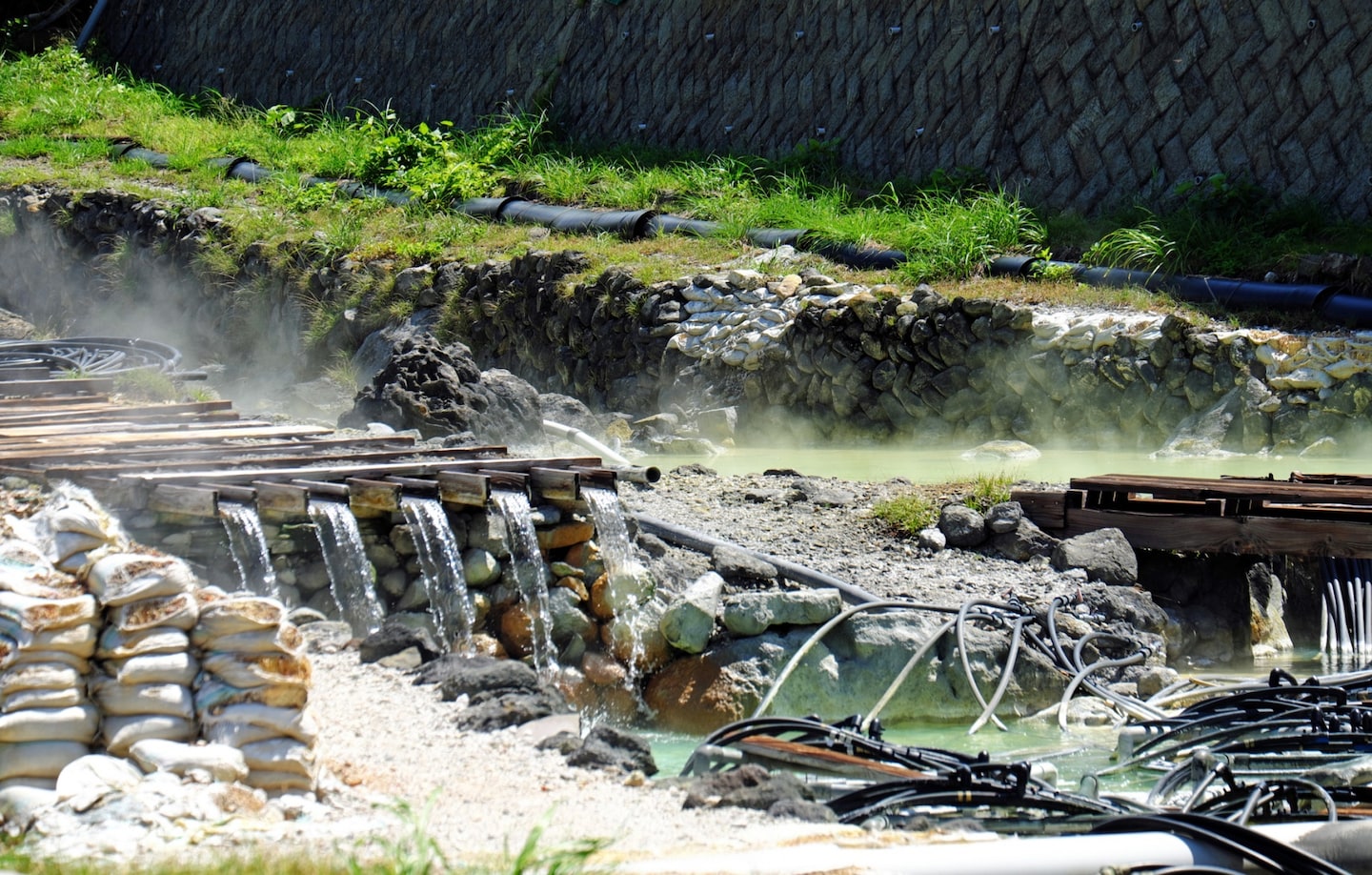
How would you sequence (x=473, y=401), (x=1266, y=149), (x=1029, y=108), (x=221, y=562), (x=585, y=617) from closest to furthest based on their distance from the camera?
(x=221, y=562)
(x=585, y=617)
(x=473, y=401)
(x=1266, y=149)
(x=1029, y=108)

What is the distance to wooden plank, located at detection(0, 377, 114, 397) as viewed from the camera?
8.02 m

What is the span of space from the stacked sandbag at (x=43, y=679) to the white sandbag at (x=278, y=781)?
442 mm

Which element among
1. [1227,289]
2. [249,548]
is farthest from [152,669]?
[1227,289]

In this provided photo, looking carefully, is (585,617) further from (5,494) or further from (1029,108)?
(1029,108)

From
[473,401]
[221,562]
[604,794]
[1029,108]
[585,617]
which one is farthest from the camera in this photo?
[1029,108]

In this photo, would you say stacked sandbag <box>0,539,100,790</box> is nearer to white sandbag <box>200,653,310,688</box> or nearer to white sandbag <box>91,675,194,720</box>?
white sandbag <box>91,675,194,720</box>

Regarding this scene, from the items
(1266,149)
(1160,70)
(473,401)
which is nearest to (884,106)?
(1160,70)

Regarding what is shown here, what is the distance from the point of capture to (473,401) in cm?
1022

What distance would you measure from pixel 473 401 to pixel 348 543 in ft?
15.0

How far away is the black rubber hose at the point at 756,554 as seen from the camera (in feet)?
20.7

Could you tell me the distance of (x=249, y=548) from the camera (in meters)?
5.48

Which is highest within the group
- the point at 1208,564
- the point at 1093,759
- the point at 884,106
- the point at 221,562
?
the point at 884,106

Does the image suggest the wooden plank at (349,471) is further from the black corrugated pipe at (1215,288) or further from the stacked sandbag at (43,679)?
the black corrugated pipe at (1215,288)

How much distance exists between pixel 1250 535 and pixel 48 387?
241 inches
